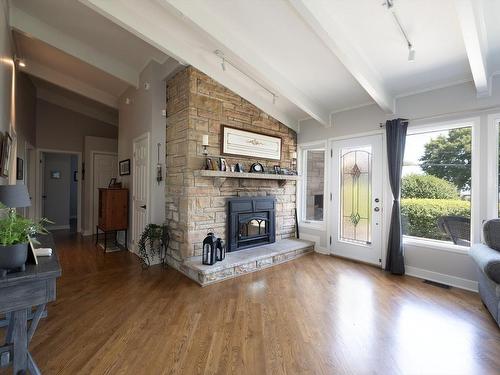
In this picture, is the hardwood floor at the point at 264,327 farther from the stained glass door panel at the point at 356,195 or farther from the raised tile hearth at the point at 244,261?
the stained glass door panel at the point at 356,195

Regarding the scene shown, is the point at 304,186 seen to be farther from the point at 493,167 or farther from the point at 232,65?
the point at 493,167

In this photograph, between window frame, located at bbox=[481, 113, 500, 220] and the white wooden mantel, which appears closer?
window frame, located at bbox=[481, 113, 500, 220]

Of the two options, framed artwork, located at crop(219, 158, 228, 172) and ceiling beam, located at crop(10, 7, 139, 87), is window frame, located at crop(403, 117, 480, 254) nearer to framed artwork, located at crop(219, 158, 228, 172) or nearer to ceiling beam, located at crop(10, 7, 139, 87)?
framed artwork, located at crop(219, 158, 228, 172)

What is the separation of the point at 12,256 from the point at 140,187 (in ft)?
10.2

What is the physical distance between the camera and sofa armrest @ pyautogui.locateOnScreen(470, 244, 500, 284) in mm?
2186

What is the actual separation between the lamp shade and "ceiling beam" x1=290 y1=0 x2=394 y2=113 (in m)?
2.60

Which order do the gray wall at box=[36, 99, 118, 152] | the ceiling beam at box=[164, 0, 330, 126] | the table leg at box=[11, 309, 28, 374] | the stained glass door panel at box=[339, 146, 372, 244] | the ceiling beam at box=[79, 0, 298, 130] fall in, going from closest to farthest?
the table leg at box=[11, 309, 28, 374] < the ceiling beam at box=[164, 0, 330, 126] < the ceiling beam at box=[79, 0, 298, 130] < the stained glass door panel at box=[339, 146, 372, 244] < the gray wall at box=[36, 99, 118, 152]

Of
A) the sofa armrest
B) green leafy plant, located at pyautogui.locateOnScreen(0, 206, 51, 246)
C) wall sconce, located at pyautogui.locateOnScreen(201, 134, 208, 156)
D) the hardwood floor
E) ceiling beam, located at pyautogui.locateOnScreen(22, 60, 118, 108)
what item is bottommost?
the hardwood floor

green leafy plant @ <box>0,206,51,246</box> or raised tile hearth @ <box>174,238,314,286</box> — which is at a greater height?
green leafy plant @ <box>0,206,51,246</box>

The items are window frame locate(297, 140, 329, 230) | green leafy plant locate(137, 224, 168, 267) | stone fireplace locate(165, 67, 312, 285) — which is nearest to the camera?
stone fireplace locate(165, 67, 312, 285)

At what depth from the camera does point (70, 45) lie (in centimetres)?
382

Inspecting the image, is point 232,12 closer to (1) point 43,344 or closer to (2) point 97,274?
(1) point 43,344

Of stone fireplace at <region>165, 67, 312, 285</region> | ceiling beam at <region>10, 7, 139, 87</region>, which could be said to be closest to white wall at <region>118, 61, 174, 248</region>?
stone fireplace at <region>165, 67, 312, 285</region>

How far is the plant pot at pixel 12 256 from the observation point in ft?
4.38
